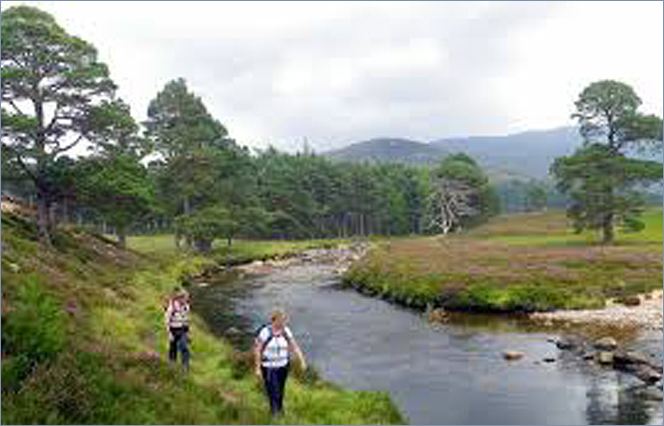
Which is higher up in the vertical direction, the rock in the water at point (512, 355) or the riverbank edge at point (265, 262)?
the riverbank edge at point (265, 262)

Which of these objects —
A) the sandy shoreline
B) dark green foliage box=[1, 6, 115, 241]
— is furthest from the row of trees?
the sandy shoreline

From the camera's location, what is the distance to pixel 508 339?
127 feet

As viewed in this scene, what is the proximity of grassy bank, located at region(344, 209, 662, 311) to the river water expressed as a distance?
3.37 m

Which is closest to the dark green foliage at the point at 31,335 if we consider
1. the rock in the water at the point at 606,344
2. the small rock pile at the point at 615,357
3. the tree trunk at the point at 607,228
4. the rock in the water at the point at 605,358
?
the small rock pile at the point at 615,357

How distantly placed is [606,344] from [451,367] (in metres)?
6.76

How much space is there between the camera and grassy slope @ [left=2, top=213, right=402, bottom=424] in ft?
50.3

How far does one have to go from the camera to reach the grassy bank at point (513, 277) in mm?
49062

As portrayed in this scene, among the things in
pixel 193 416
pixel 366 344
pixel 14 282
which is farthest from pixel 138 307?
pixel 193 416

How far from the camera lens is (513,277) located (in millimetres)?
53812

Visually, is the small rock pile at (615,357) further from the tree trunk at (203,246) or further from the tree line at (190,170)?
the tree trunk at (203,246)

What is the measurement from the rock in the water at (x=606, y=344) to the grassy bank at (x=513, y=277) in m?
11.6

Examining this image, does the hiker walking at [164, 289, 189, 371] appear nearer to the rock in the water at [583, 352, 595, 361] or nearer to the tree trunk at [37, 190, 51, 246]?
the rock in the water at [583, 352, 595, 361]

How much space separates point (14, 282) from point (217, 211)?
69229mm

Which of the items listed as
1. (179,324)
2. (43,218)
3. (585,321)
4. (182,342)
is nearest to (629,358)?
(585,321)
